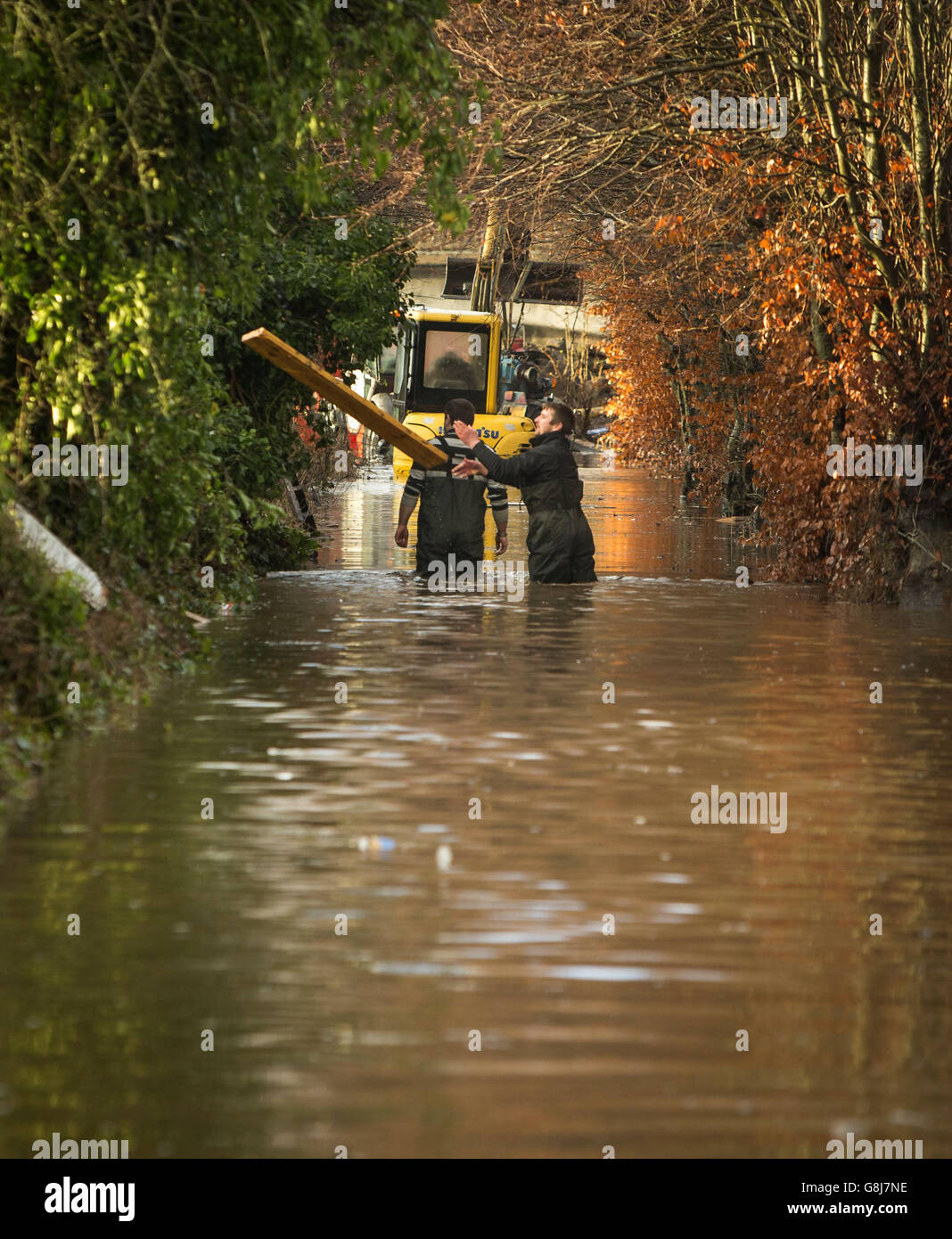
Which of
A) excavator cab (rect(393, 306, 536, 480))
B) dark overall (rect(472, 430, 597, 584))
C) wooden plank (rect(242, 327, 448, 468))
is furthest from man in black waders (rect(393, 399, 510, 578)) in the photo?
excavator cab (rect(393, 306, 536, 480))

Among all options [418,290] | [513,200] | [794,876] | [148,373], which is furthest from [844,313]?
[418,290]

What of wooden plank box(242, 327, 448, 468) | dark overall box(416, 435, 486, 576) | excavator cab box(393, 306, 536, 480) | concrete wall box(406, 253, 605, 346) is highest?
concrete wall box(406, 253, 605, 346)

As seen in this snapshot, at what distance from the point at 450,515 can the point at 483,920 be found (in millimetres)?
13177

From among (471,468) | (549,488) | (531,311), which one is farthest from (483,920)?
(531,311)

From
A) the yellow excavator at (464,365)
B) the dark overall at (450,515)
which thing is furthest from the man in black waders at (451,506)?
the yellow excavator at (464,365)

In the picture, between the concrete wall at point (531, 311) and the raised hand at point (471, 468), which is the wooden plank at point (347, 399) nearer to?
the raised hand at point (471, 468)

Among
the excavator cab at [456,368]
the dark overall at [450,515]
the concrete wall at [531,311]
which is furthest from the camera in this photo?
the concrete wall at [531,311]

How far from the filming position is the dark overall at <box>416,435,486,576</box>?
66.9ft

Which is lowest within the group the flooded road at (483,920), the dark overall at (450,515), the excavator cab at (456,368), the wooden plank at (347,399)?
the flooded road at (483,920)

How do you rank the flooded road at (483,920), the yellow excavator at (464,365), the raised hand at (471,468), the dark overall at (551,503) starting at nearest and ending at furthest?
the flooded road at (483,920) → the raised hand at (471,468) → the dark overall at (551,503) → the yellow excavator at (464,365)

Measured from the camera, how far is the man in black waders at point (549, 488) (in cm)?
1992

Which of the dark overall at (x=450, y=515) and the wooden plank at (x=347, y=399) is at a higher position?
the wooden plank at (x=347, y=399)

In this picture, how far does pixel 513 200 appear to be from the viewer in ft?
82.9

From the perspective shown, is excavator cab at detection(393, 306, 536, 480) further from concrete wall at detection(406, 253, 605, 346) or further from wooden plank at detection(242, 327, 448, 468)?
wooden plank at detection(242, 327, 448, 468)
